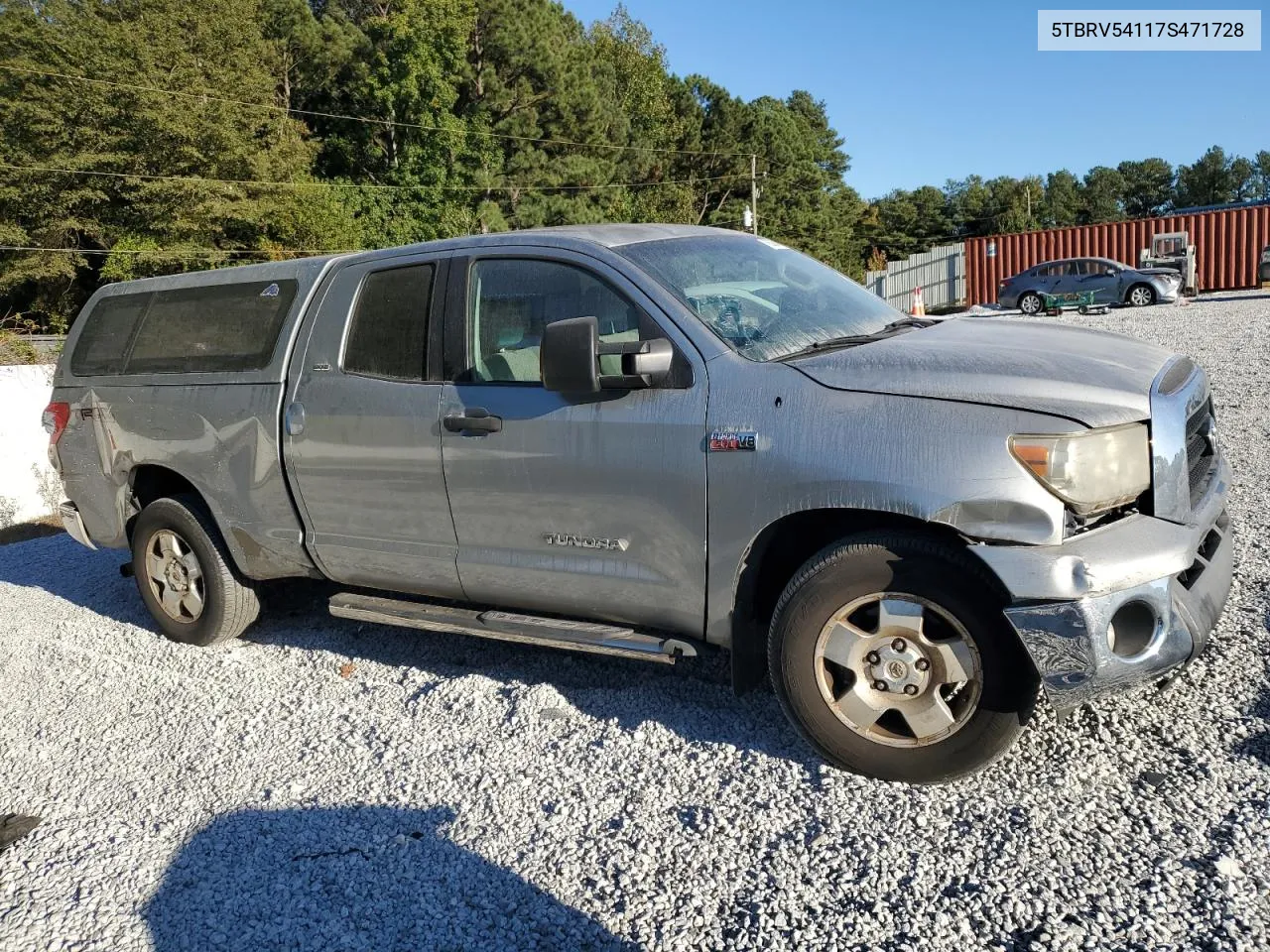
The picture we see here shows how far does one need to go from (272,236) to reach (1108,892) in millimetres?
48627

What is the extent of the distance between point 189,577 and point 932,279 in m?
36.4

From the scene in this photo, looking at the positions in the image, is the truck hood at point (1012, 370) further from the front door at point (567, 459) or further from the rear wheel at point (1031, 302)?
the rear wheel at point (1031, 302)

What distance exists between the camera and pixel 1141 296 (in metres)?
24.3

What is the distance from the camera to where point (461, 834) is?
310 centimetres

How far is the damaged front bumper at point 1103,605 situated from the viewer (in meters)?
2.75

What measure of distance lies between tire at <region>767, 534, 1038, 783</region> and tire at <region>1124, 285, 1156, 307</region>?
973 inches

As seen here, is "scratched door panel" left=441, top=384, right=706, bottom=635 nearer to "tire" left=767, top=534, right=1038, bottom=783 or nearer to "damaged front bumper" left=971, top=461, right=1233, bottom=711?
"tire" left=767, top=534, right=1038, bottom=783

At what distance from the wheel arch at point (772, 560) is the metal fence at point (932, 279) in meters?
34.1

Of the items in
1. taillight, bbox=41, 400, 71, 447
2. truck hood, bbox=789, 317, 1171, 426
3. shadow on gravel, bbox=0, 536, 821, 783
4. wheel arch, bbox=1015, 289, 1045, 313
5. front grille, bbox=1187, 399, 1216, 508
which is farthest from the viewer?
wheel arch, bbox=1015, 289, 1045, 313

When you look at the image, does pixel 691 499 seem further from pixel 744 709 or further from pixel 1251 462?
pixel 1251 462

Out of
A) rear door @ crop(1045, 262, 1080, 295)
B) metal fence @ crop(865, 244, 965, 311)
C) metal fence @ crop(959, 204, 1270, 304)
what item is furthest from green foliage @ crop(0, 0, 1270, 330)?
rear door @ crop(1045, 262, 1080, 295)

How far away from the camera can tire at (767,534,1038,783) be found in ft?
9.61

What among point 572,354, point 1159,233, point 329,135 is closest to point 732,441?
point 572,354

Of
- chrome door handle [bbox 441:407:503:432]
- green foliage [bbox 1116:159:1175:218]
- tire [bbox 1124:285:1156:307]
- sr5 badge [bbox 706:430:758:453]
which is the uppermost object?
green foliage [bbox 1116:159:1175:218]
